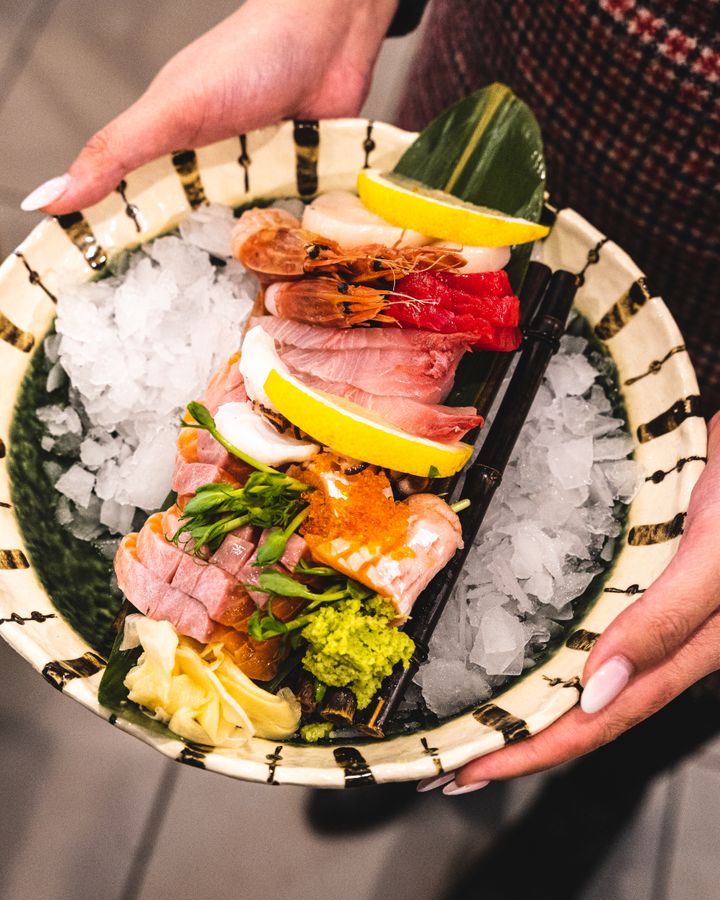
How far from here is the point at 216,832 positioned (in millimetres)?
2174

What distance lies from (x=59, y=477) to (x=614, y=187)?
1.67m

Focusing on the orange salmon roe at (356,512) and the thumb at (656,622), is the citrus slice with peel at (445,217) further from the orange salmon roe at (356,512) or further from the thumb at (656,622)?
the thumb at (656,622)

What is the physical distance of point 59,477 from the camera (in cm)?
180

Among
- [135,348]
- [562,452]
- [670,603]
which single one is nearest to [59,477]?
[135,348]

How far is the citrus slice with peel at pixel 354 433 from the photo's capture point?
4.92ft

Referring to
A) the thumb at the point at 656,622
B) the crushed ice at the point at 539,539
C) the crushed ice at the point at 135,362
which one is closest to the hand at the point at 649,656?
the thumb at the point at 656,622

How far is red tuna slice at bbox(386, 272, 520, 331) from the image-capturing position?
1.71 metres

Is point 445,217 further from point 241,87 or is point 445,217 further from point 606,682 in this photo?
point 606,682

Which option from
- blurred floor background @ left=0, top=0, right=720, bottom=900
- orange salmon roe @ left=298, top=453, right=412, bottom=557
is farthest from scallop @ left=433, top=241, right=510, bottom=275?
blurred floor background @ left=0, top=0, right=720, bottom=900

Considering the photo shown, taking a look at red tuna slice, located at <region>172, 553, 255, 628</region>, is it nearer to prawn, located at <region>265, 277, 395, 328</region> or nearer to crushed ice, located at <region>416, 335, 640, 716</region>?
crushed ice, located at <region>416, 335, 640, 716</region>

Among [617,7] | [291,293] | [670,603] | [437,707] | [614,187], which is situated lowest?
[437,707]

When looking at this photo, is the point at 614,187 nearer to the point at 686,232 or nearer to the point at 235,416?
the point at 686,232

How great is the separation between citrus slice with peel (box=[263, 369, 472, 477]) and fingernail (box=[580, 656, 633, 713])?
512 millimetres

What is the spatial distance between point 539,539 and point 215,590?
76 cm
